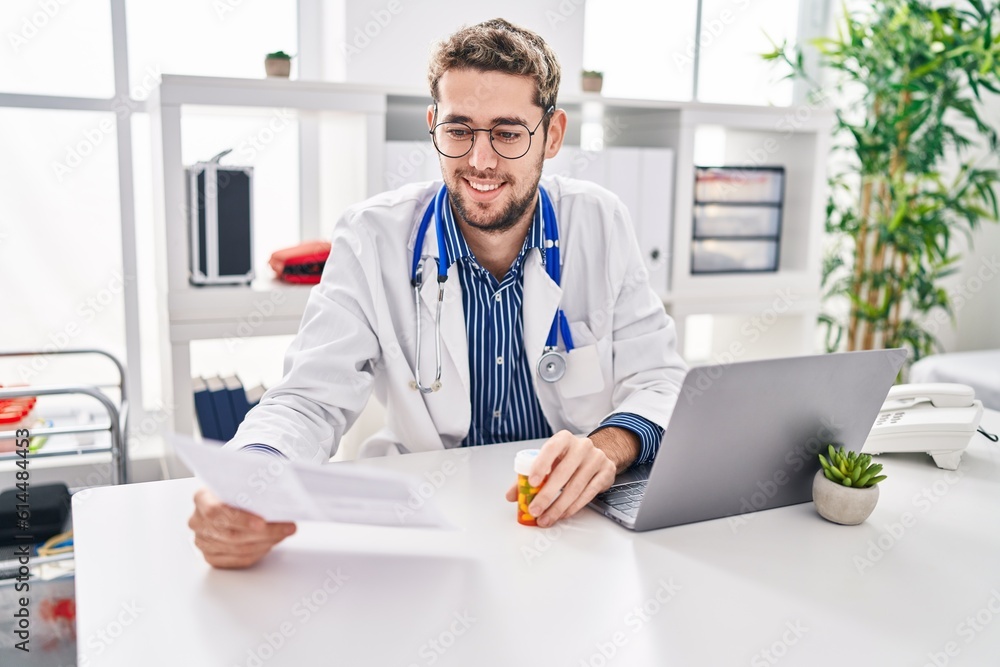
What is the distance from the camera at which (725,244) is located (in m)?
3.11

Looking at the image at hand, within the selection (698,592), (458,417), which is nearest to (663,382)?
(458,417)

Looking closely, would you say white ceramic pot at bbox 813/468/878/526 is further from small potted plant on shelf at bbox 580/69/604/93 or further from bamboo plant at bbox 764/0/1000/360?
bamboo plant at bbox 764/0/1000/360

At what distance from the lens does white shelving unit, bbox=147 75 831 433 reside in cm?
232

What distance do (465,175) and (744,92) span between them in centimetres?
267

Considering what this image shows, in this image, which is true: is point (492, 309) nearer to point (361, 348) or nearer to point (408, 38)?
point (361, 348)

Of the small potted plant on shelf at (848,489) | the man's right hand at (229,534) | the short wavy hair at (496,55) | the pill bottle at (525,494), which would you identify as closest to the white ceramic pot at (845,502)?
the small potted plant on shelf at (848,489)

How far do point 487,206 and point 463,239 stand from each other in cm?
8

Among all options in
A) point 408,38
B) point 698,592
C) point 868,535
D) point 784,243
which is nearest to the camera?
point 698,592

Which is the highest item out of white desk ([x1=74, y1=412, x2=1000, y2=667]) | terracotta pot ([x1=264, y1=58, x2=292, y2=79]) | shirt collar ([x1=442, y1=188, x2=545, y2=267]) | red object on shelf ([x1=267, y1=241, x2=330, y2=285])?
terracotta pot ([x1=264, y1=58, x2=292, y2=79])

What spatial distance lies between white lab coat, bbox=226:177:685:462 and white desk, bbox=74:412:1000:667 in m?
0.33

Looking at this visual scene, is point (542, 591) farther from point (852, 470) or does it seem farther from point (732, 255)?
point (732, 255)

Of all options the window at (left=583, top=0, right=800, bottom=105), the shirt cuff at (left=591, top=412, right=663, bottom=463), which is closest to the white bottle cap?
the shirt cuff at (left=591, top=412, right=663, bottom=463)

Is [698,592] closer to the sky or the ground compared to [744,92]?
closer to the ground

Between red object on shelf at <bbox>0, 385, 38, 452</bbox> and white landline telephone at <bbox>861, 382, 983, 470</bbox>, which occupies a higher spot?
white landline telephone at <bbox>861, 382, 983, 470</bbox>
